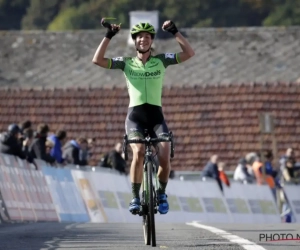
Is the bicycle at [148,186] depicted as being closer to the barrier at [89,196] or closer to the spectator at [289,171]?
the barrier at [89,196]

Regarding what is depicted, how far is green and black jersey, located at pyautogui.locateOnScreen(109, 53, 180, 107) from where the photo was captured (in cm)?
1739

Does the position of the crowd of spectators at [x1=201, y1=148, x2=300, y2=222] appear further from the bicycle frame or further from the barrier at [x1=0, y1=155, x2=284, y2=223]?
the bicycle frame

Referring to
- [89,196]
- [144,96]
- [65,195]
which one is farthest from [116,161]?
[144,96]

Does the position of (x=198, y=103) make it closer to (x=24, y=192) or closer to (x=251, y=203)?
(x=251, y=203)

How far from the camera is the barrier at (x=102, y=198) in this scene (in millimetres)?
25328

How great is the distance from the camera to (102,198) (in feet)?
95.2

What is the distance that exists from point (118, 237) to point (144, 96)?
1598 mm

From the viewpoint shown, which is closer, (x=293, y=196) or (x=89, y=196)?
(x=89, y=196)

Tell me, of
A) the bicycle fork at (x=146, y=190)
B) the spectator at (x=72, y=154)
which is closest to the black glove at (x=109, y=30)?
the bicycle fork at (x=146, y=190)

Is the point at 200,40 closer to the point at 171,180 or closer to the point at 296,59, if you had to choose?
the point at 296,59

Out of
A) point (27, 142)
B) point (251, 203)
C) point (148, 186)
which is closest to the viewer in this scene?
point (148, 186)

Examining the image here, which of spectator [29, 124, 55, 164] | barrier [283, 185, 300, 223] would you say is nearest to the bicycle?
spectator [29, 124, 55, 164]

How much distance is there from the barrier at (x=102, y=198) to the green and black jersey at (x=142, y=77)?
278 inches

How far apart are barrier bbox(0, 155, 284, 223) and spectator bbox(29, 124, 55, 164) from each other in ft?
0.65
